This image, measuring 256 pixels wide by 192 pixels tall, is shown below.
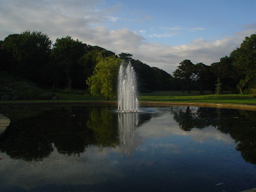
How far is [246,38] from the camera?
42.7 meters

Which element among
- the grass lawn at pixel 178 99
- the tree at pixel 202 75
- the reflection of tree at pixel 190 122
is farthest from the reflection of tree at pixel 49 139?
the tree at pixel 202 75

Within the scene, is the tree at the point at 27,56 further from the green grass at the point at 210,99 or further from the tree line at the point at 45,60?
the green grass at the point at 210,99

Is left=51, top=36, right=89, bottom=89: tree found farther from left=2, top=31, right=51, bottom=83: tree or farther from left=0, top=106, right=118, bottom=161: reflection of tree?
left=0, top=106, right=118, bottom=161: reflection of tree

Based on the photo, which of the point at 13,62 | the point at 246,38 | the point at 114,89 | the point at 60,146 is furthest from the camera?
the point at 13,62

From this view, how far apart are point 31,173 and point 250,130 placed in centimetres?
971

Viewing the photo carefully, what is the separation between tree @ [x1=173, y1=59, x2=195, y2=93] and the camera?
65.4 meters

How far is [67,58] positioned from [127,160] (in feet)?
147

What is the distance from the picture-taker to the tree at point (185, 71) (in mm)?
65375

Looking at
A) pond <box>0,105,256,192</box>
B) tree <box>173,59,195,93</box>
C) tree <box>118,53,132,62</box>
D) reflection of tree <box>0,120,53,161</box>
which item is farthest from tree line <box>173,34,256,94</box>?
reflection of tree <box>0,120,53,161</box>

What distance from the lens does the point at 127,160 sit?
6.49 metres

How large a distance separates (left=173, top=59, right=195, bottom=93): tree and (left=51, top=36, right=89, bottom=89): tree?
30955 millimetres

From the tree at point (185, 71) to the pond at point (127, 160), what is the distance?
5686 cm

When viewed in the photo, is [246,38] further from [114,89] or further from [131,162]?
[131,162]

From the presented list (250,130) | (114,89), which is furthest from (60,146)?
(114,89)
